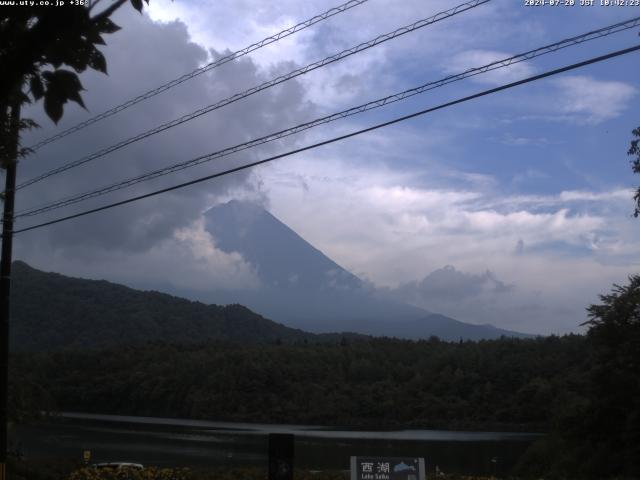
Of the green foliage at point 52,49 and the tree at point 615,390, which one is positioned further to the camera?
the tree at point 615,390

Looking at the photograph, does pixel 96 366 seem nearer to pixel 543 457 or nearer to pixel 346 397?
pixel 346 397

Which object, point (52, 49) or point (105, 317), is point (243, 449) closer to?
point (52, 49)

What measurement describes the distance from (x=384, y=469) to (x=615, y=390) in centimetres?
2063

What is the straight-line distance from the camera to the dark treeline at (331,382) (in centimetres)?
9306

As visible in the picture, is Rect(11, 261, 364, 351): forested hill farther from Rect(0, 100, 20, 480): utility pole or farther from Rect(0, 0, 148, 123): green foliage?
Rect(0, 0, 148, 123): green foliage

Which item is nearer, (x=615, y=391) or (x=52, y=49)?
(x=52, y=49)

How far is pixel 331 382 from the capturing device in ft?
354

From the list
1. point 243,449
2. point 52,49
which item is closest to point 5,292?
point 52,49

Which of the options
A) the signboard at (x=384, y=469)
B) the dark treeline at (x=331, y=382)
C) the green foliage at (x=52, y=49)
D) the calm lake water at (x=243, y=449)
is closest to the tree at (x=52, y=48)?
the green foliage at (x=52, y=49)

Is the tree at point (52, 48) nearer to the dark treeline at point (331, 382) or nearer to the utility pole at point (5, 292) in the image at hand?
the utility pole at point (5, 292)

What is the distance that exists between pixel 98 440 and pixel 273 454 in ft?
182

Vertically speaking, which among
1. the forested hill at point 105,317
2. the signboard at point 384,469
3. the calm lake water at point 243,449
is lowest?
the calm lake water at point 243,449

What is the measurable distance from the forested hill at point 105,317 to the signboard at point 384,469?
14337cm

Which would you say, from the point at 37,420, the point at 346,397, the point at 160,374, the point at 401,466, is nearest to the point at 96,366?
the point at 160,374
